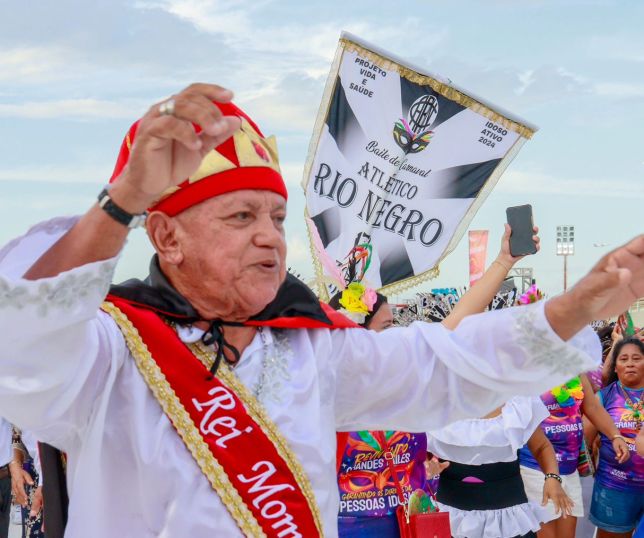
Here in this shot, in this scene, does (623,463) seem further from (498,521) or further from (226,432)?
(226,432)

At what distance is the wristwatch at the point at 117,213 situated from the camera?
6.01ft

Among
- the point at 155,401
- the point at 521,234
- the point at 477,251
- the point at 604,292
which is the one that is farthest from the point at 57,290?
the point at 477,251

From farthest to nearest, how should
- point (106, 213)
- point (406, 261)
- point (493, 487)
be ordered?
point (406, 261) < point (493, 487) < point (106, 213)

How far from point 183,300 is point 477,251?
22.0 ft

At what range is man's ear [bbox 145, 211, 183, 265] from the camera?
2.38m

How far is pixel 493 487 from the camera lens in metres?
5.84

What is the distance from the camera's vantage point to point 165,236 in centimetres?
240

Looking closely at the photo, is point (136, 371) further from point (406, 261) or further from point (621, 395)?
point (621, 395)

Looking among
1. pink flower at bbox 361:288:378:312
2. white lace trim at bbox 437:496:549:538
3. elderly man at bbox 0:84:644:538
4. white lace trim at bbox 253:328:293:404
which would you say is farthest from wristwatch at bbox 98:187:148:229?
white lace trim at bbox 437:496:549:538

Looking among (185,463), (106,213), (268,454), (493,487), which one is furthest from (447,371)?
(493,487)

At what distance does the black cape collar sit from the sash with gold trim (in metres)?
0.03

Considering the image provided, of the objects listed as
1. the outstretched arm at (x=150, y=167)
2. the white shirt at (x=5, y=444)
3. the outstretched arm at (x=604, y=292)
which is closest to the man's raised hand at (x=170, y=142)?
the outstretched arm at (x=150, y=167)

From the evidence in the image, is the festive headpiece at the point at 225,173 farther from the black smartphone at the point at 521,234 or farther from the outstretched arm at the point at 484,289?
the black smartphone at the point at 521,234

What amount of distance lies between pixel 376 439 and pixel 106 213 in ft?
11.6
